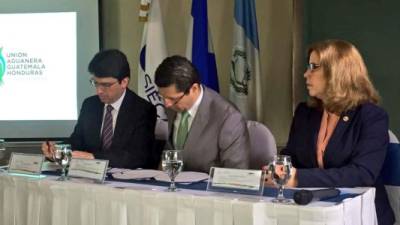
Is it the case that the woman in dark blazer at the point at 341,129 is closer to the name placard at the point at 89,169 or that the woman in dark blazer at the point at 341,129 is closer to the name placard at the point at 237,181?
the name placard at the point at 237,181

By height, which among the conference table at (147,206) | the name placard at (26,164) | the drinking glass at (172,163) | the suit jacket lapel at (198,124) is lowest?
the conference table at (147,206)

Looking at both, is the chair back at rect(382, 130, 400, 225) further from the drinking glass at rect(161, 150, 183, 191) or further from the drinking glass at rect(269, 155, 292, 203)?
the drinking glass at rect(161, 150, 183, 191)

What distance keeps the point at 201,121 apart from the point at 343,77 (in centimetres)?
59

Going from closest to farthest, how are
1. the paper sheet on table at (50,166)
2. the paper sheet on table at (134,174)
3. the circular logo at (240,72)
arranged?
the paper sheet on table at (134,174) < the paper sheet on table at (50,166) < the circular logo at (240,72)

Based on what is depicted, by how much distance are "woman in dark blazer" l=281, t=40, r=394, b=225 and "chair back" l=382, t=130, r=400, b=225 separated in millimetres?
44

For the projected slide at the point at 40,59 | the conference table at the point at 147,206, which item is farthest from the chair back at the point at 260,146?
the projected slide at the point at 40,59

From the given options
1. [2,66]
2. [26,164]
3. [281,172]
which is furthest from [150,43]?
[281,172]

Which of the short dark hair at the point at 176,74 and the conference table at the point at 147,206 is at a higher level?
the short dark hair at the point at 176,74

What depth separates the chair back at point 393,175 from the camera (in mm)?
2049

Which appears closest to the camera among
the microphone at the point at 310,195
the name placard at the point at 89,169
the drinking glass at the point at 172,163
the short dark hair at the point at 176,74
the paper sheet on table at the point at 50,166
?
the microphone at the point at 310,195

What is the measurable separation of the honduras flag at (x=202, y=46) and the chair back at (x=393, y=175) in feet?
5.71

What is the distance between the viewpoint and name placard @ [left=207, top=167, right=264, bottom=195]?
65.6 inches

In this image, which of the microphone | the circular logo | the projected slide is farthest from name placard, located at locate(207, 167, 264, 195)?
the projected slide

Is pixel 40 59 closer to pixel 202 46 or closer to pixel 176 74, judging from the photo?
pixel 202 46
